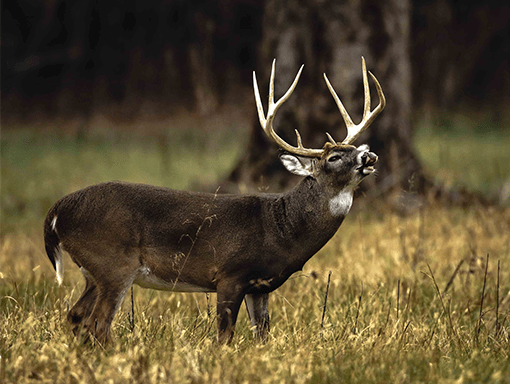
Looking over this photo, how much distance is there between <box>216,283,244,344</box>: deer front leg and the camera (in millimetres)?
3732

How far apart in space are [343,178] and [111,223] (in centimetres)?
116

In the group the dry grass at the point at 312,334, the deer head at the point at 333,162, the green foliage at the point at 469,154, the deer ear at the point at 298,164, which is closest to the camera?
the dry grass at the point at 312,334

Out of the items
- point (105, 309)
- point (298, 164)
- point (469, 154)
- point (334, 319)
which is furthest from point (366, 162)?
point (469, 154)

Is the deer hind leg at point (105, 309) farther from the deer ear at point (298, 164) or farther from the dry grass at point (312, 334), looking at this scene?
the deer ear at point (298, 164)

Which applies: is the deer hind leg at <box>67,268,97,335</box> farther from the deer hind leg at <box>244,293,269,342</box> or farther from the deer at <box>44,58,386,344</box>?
the deer hind leg at <box>244,293,269,342</box>

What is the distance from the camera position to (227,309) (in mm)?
3730

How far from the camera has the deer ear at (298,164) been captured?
13.0ft

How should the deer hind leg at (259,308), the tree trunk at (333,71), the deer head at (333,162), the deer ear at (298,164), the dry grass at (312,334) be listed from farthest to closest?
the tree trunk at (333,71), the deer hind leg at (259,308), the deer ear at (298,164), the deer head at (333,162), the dry grass at (312,334)

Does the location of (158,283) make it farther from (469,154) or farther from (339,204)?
(469,154)

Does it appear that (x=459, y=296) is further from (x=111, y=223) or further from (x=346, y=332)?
(x=111, y=223)

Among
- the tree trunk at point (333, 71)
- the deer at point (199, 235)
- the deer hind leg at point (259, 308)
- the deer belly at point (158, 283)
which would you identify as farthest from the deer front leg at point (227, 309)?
→ the tree trunk at point (333, 71)

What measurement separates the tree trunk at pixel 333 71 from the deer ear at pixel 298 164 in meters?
3.75

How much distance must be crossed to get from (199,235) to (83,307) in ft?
2.28

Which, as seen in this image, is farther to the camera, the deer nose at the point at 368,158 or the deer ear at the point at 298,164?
the deer ear at the point at 298,164
